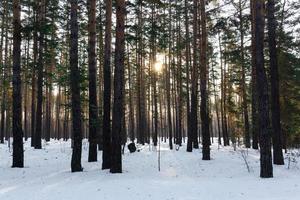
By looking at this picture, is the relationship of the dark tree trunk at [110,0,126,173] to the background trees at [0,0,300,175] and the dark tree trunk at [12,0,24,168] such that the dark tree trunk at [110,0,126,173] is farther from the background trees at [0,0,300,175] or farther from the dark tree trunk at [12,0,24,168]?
the dark tree trunk at [12,0,24,168]

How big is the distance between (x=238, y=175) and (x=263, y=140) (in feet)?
5.52

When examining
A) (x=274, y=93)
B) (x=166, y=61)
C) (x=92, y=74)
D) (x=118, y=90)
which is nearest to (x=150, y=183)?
(x=118, y=90)

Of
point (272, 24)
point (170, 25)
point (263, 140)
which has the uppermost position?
point (170, 25)

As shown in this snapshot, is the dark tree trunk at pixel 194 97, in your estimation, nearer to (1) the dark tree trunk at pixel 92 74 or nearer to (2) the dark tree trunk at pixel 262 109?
(1) the dark tree trunk at pixel 92 74

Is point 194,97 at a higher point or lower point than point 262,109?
higher

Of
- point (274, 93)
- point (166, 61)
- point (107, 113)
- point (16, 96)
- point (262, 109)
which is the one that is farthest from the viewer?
point (166, 61)

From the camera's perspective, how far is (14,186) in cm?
1119

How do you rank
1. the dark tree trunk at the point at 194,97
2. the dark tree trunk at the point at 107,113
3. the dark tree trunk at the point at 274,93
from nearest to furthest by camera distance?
the dark tree trunk at the point at 107,113
the dark tree trunk at the point at 274,93
the dark tree trunk at the point at 194,97

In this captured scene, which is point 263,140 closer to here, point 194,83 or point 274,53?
point 274,53

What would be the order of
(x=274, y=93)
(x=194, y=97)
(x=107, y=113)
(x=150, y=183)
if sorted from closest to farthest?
(x=150, y=183)
(x=107, y=113)
(x=274, y=93)
(x=194, y=97)

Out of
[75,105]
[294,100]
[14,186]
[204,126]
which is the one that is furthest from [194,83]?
[14,186]

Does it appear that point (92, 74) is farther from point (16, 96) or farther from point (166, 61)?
point (166, 61)

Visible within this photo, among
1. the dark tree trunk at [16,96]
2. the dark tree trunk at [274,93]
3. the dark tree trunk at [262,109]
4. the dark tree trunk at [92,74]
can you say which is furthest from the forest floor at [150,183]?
the dark tree trunk at [92,74]

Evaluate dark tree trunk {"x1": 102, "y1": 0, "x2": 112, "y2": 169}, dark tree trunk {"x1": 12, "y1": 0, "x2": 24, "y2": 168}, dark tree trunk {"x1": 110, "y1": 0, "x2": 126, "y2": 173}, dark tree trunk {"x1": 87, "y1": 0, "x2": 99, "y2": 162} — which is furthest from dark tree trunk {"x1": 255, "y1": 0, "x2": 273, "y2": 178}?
dark tree trunk {"x1": 12, "y1": 0, "x2": 24, "y2": 168}
